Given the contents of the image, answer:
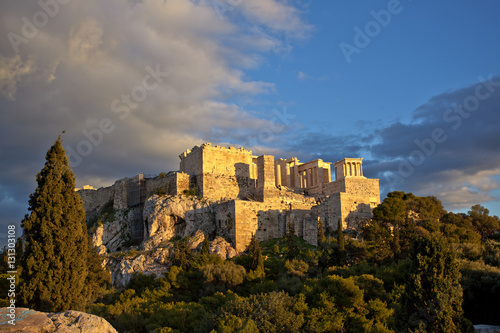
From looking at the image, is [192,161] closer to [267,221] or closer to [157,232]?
[157,232]

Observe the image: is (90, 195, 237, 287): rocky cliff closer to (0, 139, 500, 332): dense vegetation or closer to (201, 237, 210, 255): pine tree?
(201, 237, 210, 255): pine tree

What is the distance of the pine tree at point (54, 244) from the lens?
1864cm

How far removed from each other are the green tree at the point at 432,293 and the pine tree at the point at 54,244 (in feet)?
48.6

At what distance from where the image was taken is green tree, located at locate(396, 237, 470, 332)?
715 inches

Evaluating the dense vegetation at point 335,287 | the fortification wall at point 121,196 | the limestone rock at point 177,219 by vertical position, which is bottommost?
the dense vegetation at point 335,287

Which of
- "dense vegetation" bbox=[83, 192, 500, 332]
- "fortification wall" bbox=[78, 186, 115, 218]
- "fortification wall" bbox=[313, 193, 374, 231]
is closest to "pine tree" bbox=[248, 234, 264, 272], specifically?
"dense vegetation" bbox=[83, 192, 500, 332]

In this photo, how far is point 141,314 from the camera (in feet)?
84.9

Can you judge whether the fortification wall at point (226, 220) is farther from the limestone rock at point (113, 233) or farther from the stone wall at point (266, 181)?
the limestone rock at point (113, 233)

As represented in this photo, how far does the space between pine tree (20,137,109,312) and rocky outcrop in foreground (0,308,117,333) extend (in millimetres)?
9539

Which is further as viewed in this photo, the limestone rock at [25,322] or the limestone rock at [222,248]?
the limestone rock at [222,248]

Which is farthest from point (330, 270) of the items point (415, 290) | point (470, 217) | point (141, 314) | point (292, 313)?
point (470, 217)

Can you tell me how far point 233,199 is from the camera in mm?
43531

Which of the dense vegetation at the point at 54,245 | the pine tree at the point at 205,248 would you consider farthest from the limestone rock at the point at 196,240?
the dense vegetation at the point at 54,245

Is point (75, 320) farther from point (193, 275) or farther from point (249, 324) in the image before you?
point (193, 275)
